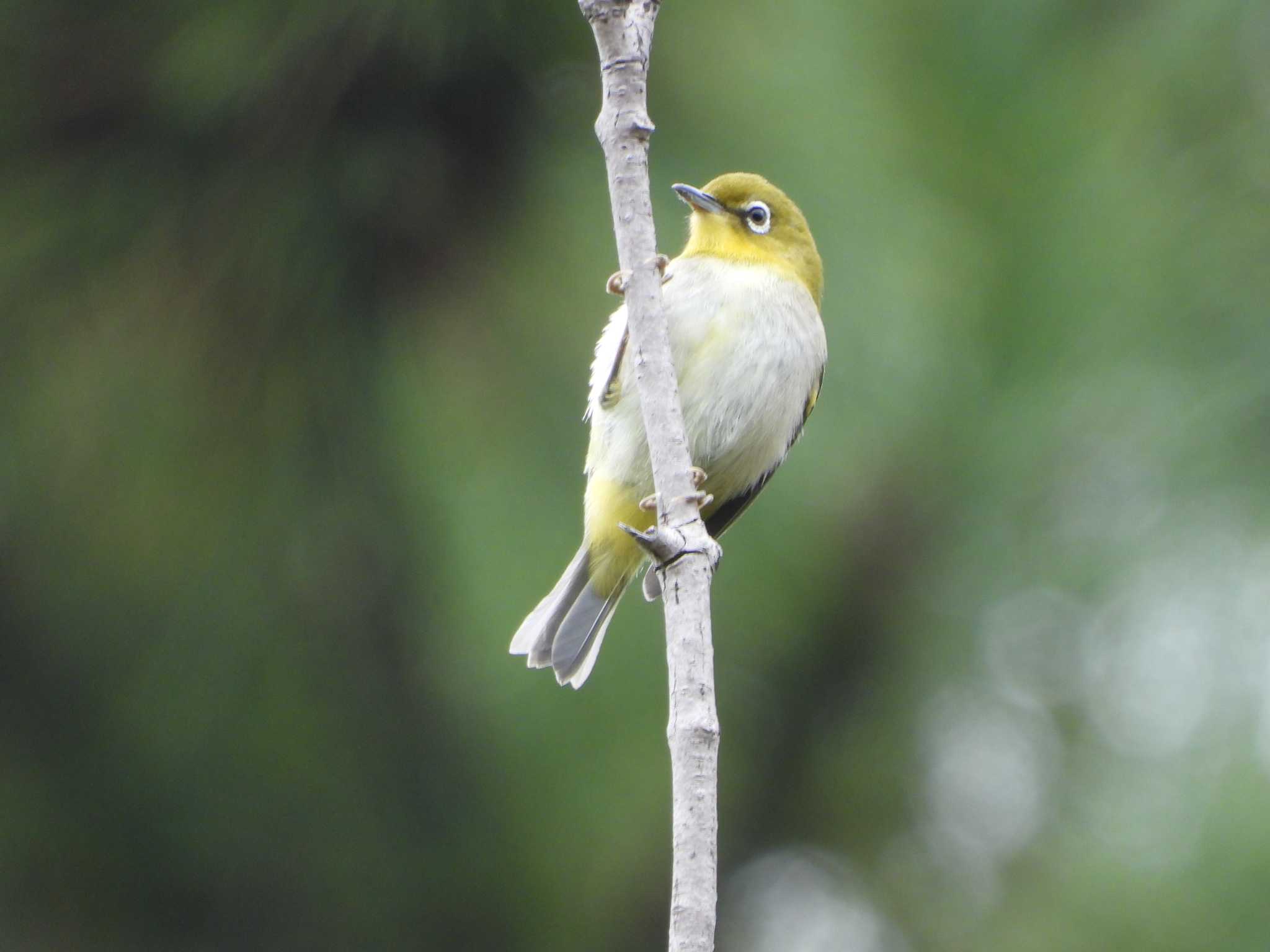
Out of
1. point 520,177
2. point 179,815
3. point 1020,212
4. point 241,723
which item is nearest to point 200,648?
point 241,723

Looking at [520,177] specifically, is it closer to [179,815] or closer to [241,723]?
[241,723]

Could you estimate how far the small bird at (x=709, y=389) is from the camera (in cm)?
340

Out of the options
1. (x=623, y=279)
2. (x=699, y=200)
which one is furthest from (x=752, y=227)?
(x=623, y=279)

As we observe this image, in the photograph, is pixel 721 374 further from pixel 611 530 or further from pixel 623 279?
pixel 623 279

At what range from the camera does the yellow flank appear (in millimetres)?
3387

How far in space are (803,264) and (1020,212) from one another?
1121mm

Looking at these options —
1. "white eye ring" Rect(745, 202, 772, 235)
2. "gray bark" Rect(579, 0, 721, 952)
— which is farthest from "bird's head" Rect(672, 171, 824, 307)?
"gray bark" Rect(579, 0, 721, 952)

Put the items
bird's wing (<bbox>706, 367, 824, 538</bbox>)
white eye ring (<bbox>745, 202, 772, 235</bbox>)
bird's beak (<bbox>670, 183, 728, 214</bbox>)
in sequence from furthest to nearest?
bird's wing (<bbox>706, 367, 824, 538</bbox>) < white eye ring (<bbox>745, 202, 772, 235</bbox>) < bird's beak (<bbox>670, 183, 728, 214</bbox>)

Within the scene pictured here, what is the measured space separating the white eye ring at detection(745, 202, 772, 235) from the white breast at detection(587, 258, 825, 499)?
0.11 meters

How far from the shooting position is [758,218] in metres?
3.62

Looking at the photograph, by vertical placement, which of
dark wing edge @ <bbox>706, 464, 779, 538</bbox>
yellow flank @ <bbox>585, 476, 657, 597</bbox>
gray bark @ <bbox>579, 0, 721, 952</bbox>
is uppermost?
dark wing edge @ <bbox>706, 464, 779, 538</bbox>

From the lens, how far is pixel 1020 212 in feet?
14.8

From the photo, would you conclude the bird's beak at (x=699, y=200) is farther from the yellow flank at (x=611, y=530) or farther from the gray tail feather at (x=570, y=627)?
the gray tail feather at (x=570, y=627)

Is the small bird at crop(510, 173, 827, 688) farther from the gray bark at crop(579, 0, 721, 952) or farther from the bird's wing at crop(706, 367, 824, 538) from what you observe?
the gray bark at crop(579, 0, 721, 952)
